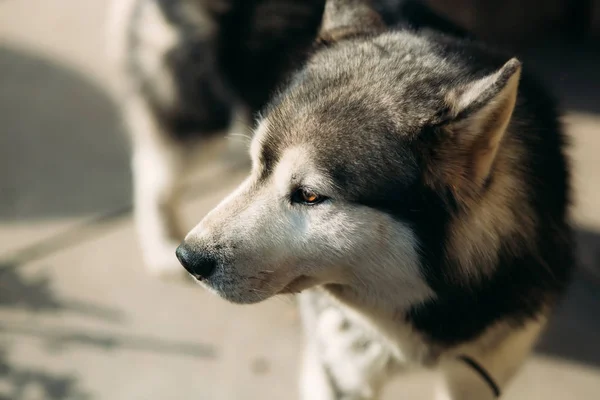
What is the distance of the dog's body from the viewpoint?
A: 1.67 meters

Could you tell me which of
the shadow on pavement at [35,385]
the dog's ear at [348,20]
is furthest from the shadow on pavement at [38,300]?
the dog's ear at [348,20]

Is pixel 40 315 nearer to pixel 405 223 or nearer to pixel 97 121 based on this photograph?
pixel 97 121

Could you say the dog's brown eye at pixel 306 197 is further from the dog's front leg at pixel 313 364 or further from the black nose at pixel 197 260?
the dog's front leg at pixel 313 364

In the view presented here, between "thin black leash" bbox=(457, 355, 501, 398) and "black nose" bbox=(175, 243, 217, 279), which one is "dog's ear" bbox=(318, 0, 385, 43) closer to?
"black nose" bbox=(175, 243, 217, 279)

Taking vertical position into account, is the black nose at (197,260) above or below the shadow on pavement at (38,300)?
above

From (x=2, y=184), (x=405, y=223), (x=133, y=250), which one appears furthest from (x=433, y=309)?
(x=2, y=184)

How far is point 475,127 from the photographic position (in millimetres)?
1550

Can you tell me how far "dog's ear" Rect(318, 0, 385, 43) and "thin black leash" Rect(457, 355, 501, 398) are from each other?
1.14 metres

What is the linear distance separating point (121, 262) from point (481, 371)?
1.96 m

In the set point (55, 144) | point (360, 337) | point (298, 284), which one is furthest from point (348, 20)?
point (55, 144)

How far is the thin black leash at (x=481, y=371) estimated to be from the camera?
2092 millimetres

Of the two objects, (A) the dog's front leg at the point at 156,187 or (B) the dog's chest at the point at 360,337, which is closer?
(B) the dog's chest at the point at 360,337

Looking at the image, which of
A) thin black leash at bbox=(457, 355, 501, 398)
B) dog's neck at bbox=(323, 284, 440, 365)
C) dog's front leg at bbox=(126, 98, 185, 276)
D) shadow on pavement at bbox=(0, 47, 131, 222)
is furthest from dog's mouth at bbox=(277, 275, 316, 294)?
shadow on pavement at bbox=(0, 47, 131, 222)

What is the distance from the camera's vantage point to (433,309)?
6.09 feet
